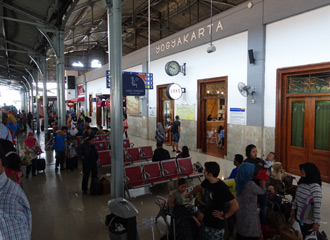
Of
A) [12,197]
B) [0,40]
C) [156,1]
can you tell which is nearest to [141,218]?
[12,197]

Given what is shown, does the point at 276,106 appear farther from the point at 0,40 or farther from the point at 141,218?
the point at 0,40

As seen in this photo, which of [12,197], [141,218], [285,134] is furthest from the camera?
[285,134]

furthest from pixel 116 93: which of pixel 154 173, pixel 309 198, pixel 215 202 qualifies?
pixel 309 198

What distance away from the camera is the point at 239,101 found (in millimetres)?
9641

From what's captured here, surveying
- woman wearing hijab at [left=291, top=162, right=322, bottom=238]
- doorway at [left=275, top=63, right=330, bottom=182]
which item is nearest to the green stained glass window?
doorway at [left=275, top=63, right=330, bottom=182]

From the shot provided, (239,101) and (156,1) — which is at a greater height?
(156,1)

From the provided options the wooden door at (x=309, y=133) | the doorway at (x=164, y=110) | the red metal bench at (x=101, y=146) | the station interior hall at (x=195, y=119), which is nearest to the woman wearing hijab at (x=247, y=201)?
the station interior hall at (x=195, y=119)

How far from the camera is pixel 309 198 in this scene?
11.0ft

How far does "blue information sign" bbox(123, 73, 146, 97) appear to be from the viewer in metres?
5.76

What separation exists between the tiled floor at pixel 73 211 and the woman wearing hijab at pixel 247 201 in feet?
5.50

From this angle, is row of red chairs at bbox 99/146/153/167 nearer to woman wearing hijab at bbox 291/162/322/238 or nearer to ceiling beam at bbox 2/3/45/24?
woman wearing hijab at bbox 291/162/322/238

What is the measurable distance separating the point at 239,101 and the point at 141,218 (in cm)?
642

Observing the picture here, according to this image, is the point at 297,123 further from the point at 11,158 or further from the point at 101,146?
the point at 11,158

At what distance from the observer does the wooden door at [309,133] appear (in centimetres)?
716
